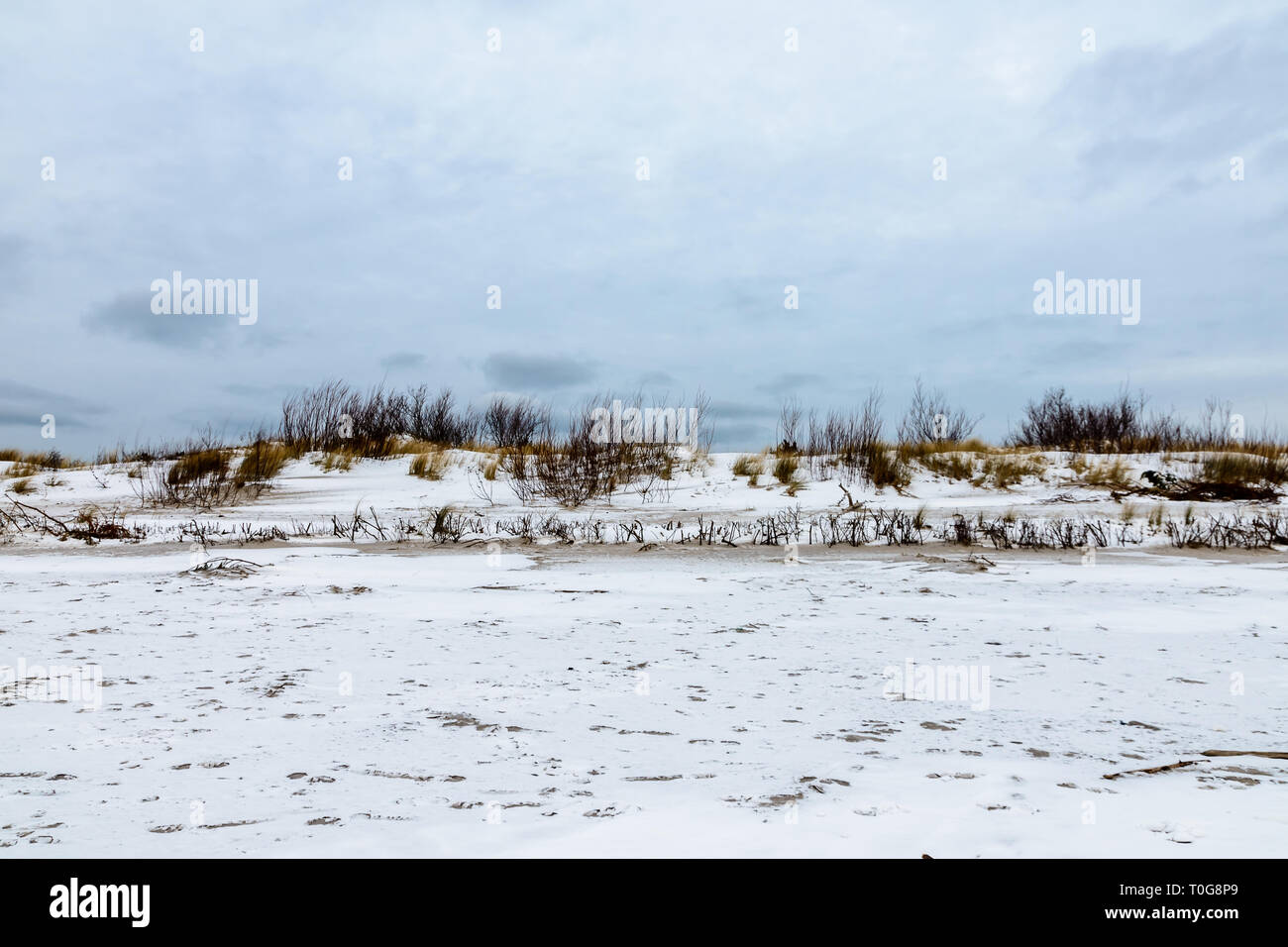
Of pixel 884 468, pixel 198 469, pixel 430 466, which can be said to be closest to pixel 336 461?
pixel 430 466

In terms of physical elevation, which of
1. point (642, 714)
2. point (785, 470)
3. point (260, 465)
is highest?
point (260, 465)

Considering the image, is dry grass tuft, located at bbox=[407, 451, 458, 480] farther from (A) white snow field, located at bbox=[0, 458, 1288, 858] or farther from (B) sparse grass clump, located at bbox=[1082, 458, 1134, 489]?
(B) sparse grass clump, located at bbox=[1082, 458, 1134, 489]

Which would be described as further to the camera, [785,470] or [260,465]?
[785,470]

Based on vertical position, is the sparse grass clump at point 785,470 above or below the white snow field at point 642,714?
above

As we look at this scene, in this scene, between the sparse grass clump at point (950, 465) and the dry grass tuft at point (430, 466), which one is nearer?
the sparse grass clump at point (950, 465)

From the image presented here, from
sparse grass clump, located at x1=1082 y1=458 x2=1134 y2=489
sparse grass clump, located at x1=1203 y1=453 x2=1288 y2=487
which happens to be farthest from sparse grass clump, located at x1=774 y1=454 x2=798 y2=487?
sparse grass clump, located at x1=1203 y1=453 x2=1288 y2=487

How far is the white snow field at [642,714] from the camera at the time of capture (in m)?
1.69

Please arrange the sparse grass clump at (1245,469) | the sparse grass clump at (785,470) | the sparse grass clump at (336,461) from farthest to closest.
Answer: the sparse grass clump at (336,461), the sparse grass clump at (785,470), the sparse grass clump at (1245,469)

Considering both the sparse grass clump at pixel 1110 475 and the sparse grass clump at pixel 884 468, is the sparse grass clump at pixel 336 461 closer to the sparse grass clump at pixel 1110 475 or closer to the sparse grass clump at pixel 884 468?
the sparse grass clump at pixel 884 468

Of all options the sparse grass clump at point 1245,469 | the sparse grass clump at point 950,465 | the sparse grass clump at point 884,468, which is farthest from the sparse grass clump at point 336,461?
the sparse grass clump at point 1245,469

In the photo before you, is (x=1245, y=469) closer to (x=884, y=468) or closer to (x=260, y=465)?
(x=884, y=468)

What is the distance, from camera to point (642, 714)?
2.59 meters
